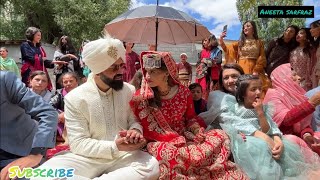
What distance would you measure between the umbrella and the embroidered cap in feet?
7.71

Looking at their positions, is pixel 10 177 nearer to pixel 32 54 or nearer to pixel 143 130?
pixel 143 130

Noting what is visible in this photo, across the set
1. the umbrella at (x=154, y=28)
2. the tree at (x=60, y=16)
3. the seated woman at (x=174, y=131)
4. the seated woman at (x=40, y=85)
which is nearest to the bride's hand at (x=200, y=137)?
the seated woman at (x=174, y=131)

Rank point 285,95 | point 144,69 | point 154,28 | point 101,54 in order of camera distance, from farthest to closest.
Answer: point 154,28 → point 285,95 → point 144,69 → point 101,54

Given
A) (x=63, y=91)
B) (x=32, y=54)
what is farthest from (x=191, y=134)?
(x=32, y=54)

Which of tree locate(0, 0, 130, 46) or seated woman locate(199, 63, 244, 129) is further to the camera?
tree locate(0, 0, 130, 46)

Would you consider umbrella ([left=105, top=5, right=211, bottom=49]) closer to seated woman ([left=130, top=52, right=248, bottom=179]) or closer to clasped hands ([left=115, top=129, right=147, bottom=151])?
seated woman ([left=130, top=52, right=248, bottom=179])

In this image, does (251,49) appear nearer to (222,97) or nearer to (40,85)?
(222,97)

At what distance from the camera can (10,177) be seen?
7.40 ft

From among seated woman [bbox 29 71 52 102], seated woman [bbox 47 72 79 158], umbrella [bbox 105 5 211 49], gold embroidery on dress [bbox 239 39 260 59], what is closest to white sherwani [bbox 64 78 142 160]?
seated woman [bbox 47 72 79 158]

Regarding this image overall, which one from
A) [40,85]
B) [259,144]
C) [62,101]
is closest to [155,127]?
[259,144]

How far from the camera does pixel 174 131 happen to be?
126 inches

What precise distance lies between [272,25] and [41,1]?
18.0m

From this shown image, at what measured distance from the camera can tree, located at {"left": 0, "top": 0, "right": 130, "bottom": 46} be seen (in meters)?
20.0

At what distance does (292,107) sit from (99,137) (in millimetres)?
2074
